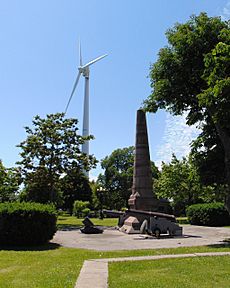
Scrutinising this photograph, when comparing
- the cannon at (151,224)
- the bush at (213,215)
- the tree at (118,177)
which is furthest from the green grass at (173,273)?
the tree at (118,177)

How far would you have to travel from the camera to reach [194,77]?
56.2 feet

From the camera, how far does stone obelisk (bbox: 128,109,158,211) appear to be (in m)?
23.8

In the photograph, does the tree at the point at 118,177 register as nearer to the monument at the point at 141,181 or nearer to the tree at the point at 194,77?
the monument at the point at 141,181

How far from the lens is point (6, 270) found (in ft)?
30.7

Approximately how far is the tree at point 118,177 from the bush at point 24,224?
5438cm

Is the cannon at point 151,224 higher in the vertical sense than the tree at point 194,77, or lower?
lower

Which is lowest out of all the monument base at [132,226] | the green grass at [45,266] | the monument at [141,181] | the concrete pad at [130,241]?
the green grass at [45,266]

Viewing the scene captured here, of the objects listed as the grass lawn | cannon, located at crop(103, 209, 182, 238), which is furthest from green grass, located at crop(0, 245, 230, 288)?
cannon, located at crop(103, 209, 182, 238)

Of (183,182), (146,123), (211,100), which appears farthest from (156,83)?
(183,182)

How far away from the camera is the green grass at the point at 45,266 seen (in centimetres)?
757

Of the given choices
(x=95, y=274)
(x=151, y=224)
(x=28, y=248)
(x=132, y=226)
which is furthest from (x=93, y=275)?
(x=132, y=226)

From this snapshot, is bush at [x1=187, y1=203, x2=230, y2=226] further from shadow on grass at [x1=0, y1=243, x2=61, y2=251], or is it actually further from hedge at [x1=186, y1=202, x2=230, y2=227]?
shadow on grass at [x1=0, y1=243, x2=61, y2=251]

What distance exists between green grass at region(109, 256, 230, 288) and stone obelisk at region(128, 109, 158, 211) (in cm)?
1329

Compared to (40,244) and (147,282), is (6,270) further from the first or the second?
(40,244)
